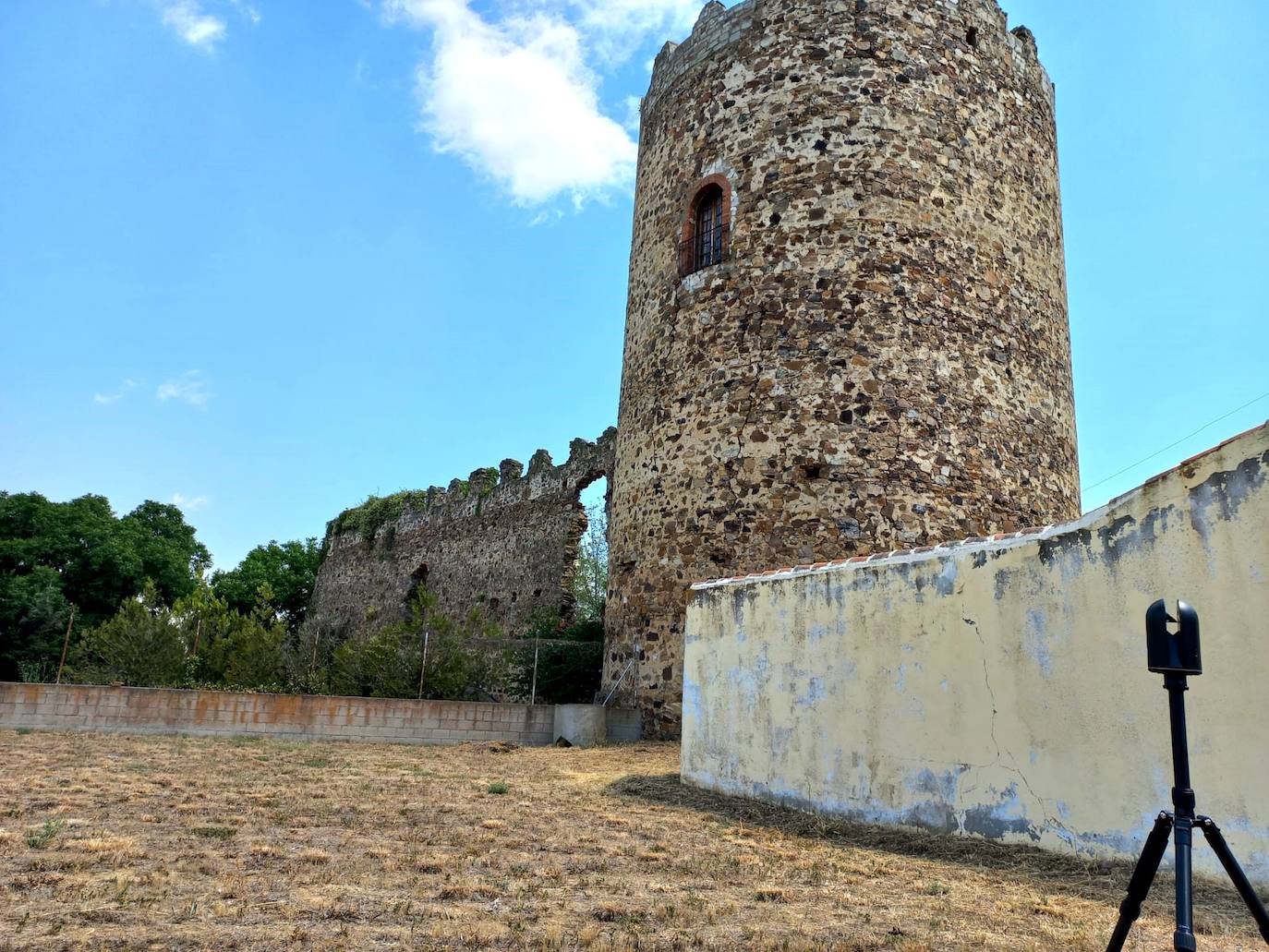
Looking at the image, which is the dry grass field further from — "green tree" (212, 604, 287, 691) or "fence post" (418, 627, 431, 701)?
"green tree" (212, 604, 287, 691)

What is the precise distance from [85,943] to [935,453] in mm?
9462

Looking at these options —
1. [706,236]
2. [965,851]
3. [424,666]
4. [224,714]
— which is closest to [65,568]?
[224,714]

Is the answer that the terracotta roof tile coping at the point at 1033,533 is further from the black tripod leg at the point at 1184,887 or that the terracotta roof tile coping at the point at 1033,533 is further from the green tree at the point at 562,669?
the green tree at the point at 562,669

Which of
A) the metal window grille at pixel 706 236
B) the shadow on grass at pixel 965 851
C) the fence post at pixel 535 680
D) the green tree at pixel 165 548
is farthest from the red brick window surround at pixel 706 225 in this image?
the green tree at pixel 165 548

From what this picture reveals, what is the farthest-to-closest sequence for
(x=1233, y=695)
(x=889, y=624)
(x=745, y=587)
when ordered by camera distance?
1. (x=745, y=587)
2. (x=889, y=624)
3. (x=1233, y=695)

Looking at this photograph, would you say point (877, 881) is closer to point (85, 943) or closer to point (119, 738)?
point (85, 943)

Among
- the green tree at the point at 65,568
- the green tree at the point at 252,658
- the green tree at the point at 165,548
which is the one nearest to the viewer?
the green tree at the point at 252,658

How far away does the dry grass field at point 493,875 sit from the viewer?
362 centimetres

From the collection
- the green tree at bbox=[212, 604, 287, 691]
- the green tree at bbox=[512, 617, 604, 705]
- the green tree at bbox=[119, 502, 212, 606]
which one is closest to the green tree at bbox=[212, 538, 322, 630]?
the green tree at bbox=[119, 502, 212, 606]

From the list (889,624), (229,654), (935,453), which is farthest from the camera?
(229,654)

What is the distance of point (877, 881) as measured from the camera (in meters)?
4.89

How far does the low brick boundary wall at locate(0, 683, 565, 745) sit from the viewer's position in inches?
456

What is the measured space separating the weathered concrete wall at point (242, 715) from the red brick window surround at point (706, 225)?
5798 millimetres

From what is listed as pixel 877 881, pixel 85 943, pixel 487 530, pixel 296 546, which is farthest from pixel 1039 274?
pixel 296 546
